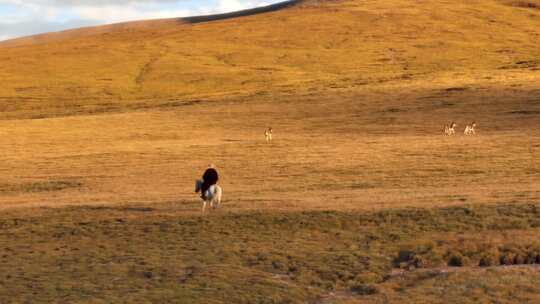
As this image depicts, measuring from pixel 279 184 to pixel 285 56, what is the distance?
85180mm

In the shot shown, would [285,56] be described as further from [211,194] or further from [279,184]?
[211,194]

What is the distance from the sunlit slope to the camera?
90812mm

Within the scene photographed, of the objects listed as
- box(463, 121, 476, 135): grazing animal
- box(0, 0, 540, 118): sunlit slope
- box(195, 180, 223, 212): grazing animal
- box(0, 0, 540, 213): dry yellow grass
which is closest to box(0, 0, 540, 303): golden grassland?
box(0, 0, 540, 213): dry yellow grass

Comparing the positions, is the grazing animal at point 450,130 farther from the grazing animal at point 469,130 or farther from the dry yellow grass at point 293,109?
the dry yellow grass at point 293,109

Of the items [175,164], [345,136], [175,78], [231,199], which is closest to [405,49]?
[175,78]

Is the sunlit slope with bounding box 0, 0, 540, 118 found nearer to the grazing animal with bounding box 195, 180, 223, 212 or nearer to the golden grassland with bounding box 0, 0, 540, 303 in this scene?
the golden grassland with bounding box 0, 0, 540, 303

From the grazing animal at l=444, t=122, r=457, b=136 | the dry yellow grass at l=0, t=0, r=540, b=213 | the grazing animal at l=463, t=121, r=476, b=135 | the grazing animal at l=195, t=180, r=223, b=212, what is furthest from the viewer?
the grazing animal at l=444, t=122, r=457, b=136

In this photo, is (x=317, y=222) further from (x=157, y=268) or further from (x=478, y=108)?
(x=478, y=108)

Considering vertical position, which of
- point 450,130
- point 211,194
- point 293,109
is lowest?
point 293,109

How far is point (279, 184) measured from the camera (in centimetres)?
3500

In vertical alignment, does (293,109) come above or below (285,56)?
below

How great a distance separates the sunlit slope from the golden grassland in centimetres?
83

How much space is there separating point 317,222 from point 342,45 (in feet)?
332

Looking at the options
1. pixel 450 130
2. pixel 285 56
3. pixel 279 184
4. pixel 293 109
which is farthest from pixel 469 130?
pixel 285 56
